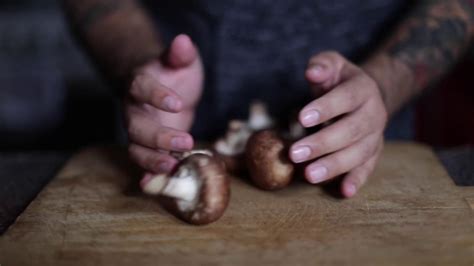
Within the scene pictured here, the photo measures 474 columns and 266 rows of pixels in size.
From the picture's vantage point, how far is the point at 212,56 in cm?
142

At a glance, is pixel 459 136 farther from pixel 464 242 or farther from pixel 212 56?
pixel 464 242

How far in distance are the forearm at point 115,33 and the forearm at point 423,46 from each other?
0.52 meters

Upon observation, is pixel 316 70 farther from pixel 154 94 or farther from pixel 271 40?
pixel 271 40

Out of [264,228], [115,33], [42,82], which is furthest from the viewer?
[42,82]

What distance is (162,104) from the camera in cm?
91

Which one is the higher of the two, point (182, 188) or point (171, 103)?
point (171, 103)

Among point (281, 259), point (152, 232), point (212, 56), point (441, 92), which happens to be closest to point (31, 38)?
point (212, 56)

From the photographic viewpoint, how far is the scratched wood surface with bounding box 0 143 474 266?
30.0 inches

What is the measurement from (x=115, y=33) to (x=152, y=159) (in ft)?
1.70

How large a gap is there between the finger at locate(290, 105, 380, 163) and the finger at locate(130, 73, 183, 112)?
0.68 ft

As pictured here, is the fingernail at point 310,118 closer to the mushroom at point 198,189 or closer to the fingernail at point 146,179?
the mushroom at point 198,189

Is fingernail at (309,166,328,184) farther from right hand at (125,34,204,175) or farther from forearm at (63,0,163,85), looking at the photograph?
forearm at (63,0,163,85)

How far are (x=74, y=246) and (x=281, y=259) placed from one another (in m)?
0.30

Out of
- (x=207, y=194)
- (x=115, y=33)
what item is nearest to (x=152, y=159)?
(x=207, y=194)
